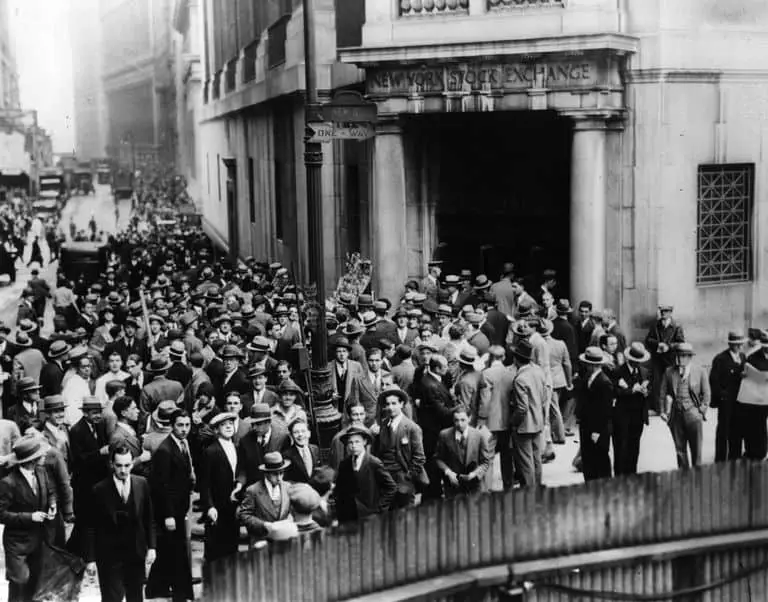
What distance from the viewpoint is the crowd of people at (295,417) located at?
990 centimetres

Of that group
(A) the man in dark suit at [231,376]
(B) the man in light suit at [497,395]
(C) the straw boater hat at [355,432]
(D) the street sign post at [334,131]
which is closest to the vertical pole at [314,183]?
(D) the street sign post at [334,131]

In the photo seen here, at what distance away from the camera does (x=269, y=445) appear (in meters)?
10.7

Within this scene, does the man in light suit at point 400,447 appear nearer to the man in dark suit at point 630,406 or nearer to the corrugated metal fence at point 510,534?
the man in dark suit at point 630,406

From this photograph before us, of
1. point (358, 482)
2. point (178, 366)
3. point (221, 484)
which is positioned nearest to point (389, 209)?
point (178, 366)

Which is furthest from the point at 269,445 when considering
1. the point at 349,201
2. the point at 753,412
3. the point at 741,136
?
the point at 349,201

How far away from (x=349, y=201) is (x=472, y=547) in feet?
61.4

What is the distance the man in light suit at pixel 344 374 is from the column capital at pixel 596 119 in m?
5.93

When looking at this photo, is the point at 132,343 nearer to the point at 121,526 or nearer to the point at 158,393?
the point at 158,393

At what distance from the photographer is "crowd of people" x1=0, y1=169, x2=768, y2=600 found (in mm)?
9898

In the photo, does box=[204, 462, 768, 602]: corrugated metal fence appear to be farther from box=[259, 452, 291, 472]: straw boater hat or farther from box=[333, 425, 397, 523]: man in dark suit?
box=[333, 425, 397, 523]: man in dark suit

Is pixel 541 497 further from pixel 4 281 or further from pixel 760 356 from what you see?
pixel 4 281

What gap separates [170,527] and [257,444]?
110 centimetres

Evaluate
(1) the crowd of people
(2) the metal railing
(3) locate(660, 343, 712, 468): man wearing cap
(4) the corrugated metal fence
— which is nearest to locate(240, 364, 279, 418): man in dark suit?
(1) the crowd of people

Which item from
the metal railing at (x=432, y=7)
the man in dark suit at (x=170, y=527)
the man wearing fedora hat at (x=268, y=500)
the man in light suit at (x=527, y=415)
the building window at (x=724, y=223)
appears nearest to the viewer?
the man wearing fedora hat at (x=268, y=500)
